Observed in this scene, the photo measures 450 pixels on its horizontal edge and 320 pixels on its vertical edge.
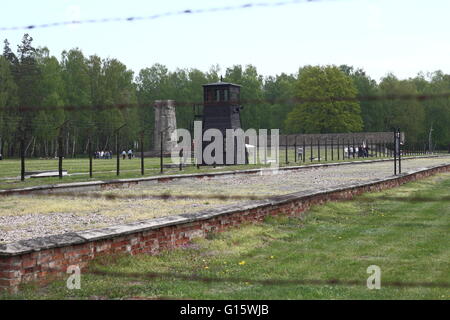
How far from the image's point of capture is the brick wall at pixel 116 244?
568 centimetres

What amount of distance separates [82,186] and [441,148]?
2374 inches

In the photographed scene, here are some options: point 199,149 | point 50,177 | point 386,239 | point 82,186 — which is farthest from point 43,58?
point 386,239

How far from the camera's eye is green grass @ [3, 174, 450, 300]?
5.81m

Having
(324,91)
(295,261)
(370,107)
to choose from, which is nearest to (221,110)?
(370,107)

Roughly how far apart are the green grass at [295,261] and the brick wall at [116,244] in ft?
0.44

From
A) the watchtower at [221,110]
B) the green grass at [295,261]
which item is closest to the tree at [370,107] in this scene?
the green grass at [295,261]

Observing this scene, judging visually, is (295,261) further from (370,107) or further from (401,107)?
(370,107)

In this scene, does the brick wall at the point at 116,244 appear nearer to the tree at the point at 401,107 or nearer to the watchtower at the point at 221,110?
the tree at the point at 401,107

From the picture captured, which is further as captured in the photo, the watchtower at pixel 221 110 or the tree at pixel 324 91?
the watchtower at pixel 221 110

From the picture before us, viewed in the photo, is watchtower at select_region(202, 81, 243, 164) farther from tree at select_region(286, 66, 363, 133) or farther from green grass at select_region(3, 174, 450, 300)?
green grass at select_region(3, 174, 450, 300)

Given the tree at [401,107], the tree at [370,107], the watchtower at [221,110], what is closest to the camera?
the tree at [401,107]

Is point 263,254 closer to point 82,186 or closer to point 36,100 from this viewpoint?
point 82,186

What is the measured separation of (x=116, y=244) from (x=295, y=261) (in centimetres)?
231

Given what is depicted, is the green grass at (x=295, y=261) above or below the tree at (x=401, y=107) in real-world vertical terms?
below
